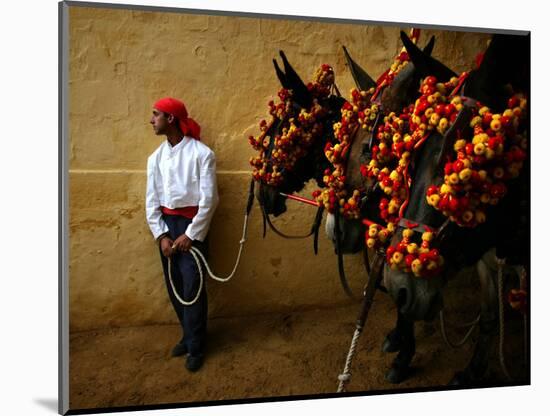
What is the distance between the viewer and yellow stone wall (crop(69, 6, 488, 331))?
171cm

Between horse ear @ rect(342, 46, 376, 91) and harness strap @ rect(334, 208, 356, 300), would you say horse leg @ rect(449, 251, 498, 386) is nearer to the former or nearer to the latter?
harness strap @ rect(334, 208, 356, 300)

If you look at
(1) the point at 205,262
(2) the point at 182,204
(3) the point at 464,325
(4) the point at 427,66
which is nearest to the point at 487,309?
(3) the point at 464,325

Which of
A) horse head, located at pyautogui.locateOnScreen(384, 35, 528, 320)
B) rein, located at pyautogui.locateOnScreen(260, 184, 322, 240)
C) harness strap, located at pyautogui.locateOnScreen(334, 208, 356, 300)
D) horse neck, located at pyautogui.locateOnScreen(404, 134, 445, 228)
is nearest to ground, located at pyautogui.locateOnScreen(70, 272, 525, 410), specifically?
harness strap, located at pyautogui.locateOnScreen(334, 208, 356, 300)

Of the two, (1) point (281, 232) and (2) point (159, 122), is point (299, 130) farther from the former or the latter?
(2) point (159, 122)

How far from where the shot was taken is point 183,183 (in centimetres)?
187

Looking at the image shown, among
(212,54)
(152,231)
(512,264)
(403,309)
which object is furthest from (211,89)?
(512,264)

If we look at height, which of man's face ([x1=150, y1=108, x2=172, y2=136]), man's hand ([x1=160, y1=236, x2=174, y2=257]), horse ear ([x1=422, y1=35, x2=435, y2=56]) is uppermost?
horse ear ([x1=422, y1=35, x2=435, y2=56])

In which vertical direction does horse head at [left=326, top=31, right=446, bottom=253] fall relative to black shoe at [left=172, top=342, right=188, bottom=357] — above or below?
above

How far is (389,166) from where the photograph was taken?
1.70m

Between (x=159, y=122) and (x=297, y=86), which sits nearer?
(x=159, y=122)

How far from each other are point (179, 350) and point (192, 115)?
79 cm

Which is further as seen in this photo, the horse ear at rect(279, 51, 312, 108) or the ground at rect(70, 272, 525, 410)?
the horse ear at rect(279, 51, 312, 108)

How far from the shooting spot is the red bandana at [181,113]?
5.93 feet

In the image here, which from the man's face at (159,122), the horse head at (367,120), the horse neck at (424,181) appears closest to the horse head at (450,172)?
the horse neck at (424,181)
